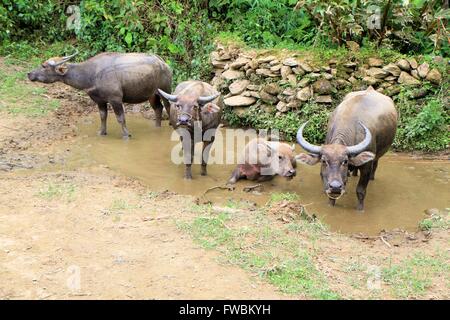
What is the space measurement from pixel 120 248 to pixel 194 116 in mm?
3042

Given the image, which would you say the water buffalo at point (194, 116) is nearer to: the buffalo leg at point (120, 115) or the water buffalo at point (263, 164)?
the water buffalo at point (263, 164)

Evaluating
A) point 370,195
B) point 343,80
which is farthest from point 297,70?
point 370,195

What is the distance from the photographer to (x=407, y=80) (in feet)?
31.9

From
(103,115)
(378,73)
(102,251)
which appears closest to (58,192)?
(102,251)

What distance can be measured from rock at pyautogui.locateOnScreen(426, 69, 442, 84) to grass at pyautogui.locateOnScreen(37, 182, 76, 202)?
6.40 meters

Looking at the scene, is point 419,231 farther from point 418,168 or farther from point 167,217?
point 167,217

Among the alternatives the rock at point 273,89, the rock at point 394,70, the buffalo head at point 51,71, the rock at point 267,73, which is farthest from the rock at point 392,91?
the buffalo head at point 51,71

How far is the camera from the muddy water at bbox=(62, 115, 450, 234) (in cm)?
716

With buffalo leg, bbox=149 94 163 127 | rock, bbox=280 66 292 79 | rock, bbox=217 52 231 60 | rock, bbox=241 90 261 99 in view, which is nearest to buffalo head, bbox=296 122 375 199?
rock, bbox=280 66 292 79

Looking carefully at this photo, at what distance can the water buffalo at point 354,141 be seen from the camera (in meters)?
6.84

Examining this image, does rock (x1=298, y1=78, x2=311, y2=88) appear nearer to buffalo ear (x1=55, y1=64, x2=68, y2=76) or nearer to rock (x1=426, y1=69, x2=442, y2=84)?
rock (x1=426, y1=69, x2=442, y2=84)

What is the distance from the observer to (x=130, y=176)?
8016mm

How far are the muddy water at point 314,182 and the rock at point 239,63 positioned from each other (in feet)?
6.34
